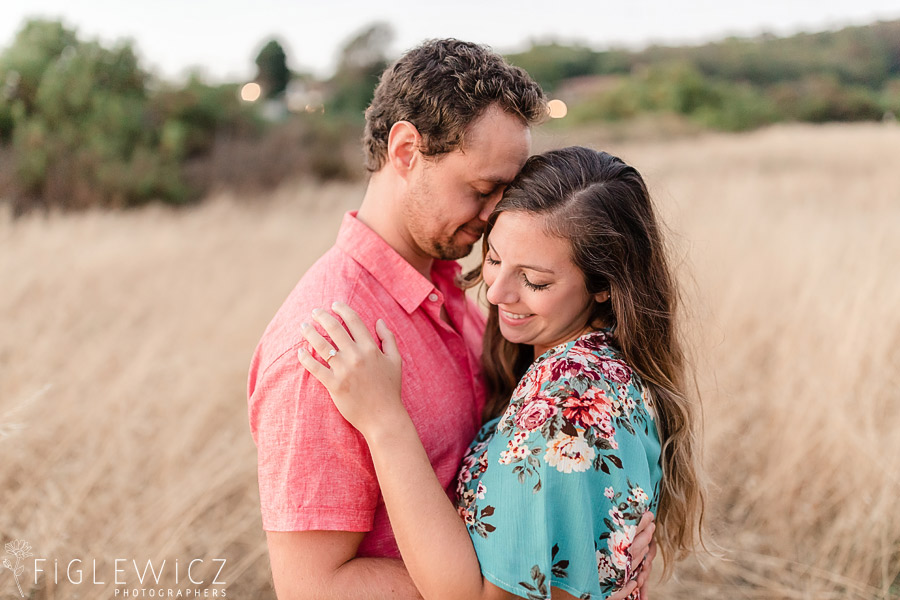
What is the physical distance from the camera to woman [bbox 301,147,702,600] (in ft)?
4.69

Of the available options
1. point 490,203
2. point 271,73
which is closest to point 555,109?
point 490,203

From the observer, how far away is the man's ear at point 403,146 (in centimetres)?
193

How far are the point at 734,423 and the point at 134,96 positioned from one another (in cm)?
1189

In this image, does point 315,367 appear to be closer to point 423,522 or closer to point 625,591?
point 423,522

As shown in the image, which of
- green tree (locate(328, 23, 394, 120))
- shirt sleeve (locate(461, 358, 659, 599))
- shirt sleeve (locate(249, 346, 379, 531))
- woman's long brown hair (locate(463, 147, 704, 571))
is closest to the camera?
shirt sleeve (locate(461, 358, 659, 599))

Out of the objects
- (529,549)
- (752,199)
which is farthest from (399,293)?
(752,199)

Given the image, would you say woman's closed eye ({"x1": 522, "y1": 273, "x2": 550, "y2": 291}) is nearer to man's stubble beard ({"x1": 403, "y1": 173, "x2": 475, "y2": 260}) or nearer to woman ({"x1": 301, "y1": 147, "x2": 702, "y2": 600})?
woman ({"x1": 301, "y1": 147, "x2": 702, "y2": 600})

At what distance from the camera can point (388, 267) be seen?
74.6 inches

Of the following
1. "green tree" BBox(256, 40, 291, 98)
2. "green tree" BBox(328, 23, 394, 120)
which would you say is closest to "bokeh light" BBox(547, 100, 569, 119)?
"green tree" BBox(256, 40, 291, 98)

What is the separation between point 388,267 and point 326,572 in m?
0.80

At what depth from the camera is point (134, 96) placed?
1226 cm

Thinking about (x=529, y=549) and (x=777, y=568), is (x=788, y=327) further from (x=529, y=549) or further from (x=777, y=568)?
(x=529, y=549)

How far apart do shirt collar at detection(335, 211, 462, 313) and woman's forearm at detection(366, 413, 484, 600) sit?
47cm

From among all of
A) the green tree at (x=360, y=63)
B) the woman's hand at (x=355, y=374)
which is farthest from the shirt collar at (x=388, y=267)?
the green tree at (x=360, y=63)
